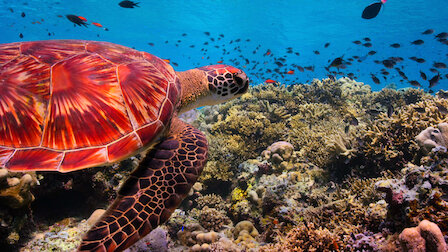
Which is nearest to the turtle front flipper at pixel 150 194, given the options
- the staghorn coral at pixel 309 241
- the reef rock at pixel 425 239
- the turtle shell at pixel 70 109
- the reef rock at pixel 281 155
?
the turtle shell at pixel 70 109

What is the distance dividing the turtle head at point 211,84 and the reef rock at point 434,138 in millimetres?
2723

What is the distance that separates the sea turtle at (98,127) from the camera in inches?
64.4

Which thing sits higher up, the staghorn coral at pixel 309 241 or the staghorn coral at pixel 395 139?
the staghorn coral at pixel 395 139

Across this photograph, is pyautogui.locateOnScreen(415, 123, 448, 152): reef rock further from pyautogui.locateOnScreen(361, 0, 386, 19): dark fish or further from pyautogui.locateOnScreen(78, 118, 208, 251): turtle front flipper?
pyautogui.locateOnScreen(361, 0, 386, 19): dark fish

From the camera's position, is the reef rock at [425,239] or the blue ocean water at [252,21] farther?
the blue ocean water at [252,21]

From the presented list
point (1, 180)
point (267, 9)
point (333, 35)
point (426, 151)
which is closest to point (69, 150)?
point (1, 180)

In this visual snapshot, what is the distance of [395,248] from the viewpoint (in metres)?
1.65

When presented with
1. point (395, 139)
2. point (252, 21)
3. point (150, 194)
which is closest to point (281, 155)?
point (395, 139)

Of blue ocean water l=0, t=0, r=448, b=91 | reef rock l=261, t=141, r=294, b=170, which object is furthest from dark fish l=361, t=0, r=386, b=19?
blue ocean water l=0, t=0, r=448, b=91

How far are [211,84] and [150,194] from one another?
1.99 m

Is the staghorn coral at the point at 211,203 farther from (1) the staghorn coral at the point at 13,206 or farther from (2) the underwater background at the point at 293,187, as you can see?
(1) the staghorn coral at the point at 13,206

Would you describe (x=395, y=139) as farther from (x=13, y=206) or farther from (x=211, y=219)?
(x=13, y=206)

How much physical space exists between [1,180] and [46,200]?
0.94m

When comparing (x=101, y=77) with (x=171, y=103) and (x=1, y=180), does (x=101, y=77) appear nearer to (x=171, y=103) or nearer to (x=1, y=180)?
(x=171, y=103)
